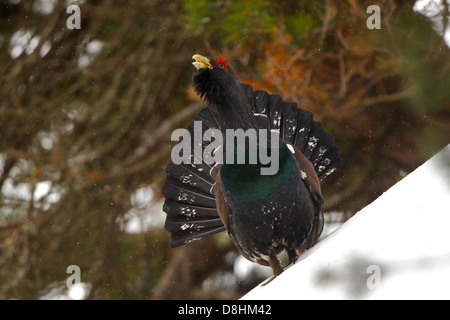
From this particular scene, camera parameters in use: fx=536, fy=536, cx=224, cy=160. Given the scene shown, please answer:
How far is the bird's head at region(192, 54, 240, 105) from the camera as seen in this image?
2.57 meters

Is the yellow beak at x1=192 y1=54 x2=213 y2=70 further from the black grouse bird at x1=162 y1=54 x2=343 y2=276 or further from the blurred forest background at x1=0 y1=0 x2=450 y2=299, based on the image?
the blurred forest background at x1=0 y1=0 x2=450 y2=299

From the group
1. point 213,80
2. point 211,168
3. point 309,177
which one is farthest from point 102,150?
point 309,177

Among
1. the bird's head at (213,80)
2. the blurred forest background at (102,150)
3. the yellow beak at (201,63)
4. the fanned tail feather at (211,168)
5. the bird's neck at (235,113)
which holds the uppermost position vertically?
the yellow beak at (201,63)

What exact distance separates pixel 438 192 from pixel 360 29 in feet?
8.59

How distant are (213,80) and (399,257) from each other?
169 centimetres

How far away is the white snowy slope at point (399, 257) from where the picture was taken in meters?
0.99

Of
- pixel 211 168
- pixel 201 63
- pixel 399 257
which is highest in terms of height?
pixel 399 257

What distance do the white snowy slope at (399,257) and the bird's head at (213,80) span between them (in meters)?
1.36

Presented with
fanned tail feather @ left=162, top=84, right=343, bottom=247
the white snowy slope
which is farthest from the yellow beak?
the white snowy slope

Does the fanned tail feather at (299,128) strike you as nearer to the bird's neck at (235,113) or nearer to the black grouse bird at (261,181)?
the black grouse bird at (261,181)

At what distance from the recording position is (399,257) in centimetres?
103

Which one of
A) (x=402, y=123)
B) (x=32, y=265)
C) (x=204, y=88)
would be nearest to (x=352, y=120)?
(x=402, y=123)

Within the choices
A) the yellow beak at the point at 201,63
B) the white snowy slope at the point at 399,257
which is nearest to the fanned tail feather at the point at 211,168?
the yellow beak at the point at 201,63

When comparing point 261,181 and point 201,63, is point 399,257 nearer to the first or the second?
point 261,181
